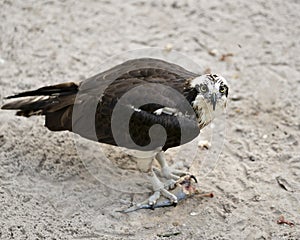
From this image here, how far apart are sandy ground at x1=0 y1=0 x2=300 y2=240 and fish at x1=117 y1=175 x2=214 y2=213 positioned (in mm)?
70

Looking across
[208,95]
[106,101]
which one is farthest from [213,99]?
[106,101]

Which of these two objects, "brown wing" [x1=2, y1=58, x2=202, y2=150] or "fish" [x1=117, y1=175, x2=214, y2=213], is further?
"fish" [x1=117, y1=175, x2=214, y2=213]

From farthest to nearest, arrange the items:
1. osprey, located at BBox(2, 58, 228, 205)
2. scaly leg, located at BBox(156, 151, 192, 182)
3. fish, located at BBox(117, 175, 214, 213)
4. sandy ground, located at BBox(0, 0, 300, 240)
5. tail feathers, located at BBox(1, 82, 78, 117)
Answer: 1. scaly leg, located at BBox(156, 151, 192, 182)
2. tail feathers, located at BBox(1, 82, 78, 117)
3. fish, located at BBox(117, 175, 214, 213)
4. sandy ground, located at BBox(0, 0, 300, 240)
5. osprey, located at BBox(2, 58, 228, 205)

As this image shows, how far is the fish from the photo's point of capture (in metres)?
5.82

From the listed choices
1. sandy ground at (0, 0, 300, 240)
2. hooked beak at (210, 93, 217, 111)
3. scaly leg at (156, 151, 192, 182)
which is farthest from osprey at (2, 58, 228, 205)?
sandy ground at (0, 0, 300, 240)

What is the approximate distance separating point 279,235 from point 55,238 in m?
2.01

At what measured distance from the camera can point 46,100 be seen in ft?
20.0

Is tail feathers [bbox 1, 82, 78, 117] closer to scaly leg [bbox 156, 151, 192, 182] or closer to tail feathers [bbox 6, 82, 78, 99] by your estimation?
tail feathers [bbox 6, 82, 78, 99]

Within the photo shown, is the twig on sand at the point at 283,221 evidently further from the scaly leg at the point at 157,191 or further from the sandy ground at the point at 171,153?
the scaly leg at the point at 157,191

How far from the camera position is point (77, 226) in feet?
18.3

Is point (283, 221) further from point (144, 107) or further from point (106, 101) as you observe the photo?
point (106, 101)

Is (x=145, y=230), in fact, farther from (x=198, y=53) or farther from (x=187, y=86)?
(x=198, y=53)

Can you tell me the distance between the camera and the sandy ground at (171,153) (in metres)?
5.63

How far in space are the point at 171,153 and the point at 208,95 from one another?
1144mm
